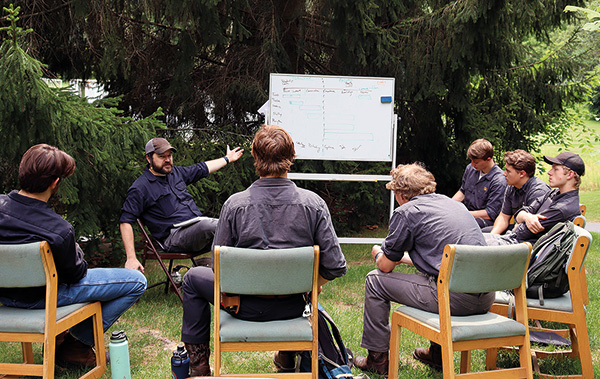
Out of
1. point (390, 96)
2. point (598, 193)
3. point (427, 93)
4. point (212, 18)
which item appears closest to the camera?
point (390, 96)

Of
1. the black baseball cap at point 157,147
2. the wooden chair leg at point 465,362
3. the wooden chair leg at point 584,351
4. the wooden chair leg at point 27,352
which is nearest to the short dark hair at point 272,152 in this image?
the wooden chair leg at point 465,362

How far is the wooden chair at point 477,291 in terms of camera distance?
260cm

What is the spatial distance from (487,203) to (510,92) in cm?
408

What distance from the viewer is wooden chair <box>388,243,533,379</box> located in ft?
8.53

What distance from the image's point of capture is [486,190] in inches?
210

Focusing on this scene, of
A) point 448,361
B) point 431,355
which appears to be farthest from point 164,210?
point 448,361

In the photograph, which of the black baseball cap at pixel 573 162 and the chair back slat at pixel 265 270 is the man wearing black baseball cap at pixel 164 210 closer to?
the chair back slat at pixel 265 270

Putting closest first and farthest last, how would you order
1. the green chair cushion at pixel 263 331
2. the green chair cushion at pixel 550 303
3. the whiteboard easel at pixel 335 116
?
1. the green chair cushion at pixel 263 331
2. the green chair cushion at pixel 550 303
3. the whiteboard easel at pixel 335 116

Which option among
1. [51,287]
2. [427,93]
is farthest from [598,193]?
[51,287]

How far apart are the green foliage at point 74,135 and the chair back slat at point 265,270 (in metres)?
2.76

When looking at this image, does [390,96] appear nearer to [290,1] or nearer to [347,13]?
[347,13]

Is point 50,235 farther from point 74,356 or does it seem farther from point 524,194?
point 524,194

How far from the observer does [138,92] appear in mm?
7895

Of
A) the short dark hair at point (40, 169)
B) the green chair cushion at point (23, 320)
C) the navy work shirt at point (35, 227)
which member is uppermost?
the short dark hair at point (40, 169)
